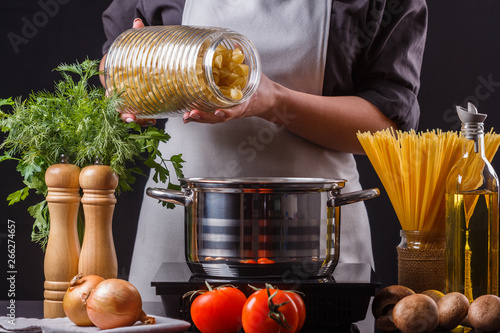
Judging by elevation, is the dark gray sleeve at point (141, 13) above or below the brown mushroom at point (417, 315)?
above

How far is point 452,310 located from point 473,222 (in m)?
0.13

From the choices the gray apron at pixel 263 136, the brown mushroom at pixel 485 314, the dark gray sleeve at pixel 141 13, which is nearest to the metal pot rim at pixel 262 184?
the brown mushroom at pixel 485 314

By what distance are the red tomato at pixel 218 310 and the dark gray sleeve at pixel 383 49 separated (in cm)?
62

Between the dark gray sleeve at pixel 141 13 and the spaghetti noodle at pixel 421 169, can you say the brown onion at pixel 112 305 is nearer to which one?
the spaghetti noodle at pixel 421 169

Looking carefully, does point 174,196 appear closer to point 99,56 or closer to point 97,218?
point 97,218

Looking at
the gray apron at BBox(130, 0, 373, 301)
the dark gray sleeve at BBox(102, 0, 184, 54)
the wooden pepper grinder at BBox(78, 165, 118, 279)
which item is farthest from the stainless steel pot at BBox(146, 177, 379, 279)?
the dark gray sleeve at BBox(102, 0, 184, 54)

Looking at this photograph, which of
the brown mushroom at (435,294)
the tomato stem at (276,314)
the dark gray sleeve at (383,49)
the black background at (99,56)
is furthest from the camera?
the black background at (99,56)

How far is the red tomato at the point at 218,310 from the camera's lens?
73 cm

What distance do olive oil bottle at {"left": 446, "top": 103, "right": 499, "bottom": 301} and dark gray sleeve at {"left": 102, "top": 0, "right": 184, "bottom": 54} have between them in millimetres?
702

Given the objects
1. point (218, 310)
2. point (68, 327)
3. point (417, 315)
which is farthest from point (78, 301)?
point (417, 315)

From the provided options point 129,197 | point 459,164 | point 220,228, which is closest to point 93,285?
point 220,228

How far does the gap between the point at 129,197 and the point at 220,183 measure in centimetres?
144

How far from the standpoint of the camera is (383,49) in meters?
1.27

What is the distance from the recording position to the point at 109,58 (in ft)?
3.22
